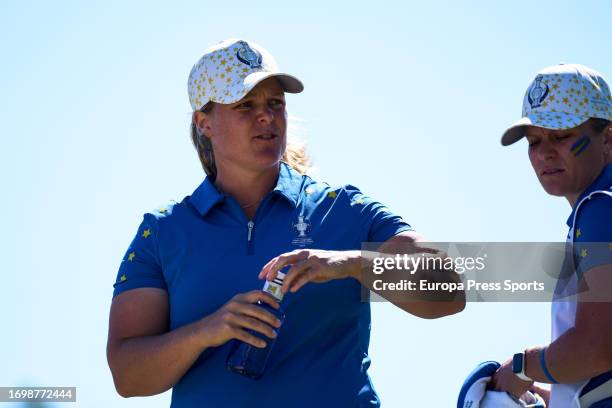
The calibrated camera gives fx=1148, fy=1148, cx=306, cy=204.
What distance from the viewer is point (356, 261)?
4945mm

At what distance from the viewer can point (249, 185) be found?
5.70 metres

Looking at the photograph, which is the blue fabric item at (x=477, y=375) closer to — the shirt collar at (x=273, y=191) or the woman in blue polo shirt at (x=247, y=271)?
the woman in blue polo shirt at (x=247, y=271)

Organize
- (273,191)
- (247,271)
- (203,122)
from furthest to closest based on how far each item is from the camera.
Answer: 1. (203,122)
2. (273,191)
3. (247,271)

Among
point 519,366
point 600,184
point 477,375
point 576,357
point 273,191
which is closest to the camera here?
point 576,357

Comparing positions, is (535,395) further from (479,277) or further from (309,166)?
(309,166)

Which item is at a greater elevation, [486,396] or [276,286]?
[276,286]

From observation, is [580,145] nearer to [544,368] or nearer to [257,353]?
[544,368]

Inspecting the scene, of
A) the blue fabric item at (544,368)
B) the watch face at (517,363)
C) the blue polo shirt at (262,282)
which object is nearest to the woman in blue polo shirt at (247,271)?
the blue polo shirt at (262,282)

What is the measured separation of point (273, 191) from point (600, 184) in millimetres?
1526

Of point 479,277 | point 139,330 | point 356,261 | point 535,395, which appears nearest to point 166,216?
point 139,330

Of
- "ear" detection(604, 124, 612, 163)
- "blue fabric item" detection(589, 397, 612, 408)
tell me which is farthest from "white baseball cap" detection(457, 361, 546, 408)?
"ear" detection(604, 124, 612, 163)

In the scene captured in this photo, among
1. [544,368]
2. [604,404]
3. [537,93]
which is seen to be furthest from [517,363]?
[537,93]

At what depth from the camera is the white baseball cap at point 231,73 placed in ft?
18.3

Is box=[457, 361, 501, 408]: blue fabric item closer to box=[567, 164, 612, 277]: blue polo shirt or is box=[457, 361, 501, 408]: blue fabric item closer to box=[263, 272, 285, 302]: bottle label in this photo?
box=[567, 164, 612, 277]: blue polo shirt
